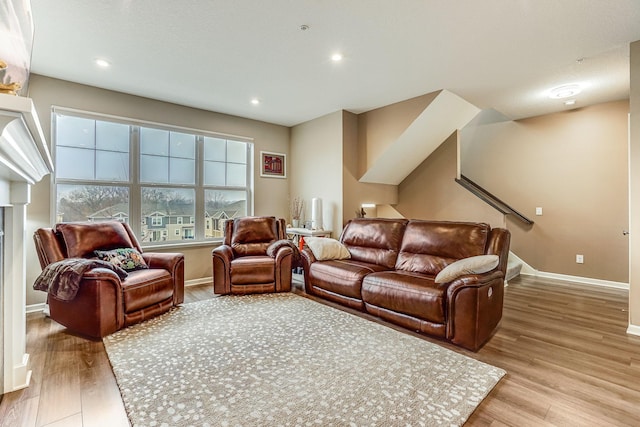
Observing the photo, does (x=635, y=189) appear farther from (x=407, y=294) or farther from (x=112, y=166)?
(x=112, y=166)

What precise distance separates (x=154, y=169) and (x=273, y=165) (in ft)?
6.36

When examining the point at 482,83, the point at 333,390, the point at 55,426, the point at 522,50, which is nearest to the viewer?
the point at 55,426

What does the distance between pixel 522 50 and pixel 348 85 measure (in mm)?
1801

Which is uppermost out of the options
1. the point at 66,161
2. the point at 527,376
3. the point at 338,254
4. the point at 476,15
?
the point at 476,15

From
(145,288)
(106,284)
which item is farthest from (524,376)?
(106,284)

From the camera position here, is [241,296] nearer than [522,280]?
Yes

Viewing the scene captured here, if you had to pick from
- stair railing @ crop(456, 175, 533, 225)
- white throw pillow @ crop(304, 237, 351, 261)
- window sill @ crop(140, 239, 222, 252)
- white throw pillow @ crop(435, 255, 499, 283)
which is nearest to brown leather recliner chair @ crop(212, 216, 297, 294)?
white throw pillow @ crop(304, 237, 351, 261)

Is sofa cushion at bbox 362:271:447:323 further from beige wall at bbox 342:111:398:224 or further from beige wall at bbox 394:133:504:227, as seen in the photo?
beige wall at bbox 394:133:504:227

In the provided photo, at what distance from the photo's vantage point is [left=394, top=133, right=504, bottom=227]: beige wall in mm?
4926

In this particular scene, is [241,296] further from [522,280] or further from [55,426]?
[522,280]

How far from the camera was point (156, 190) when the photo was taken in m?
4.32

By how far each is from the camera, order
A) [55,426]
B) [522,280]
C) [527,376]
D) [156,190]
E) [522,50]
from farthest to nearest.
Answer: [522,280], [156,190], [522,50], [527,376], [55,426]

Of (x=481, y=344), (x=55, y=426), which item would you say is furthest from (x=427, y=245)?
(x=55, y=426)

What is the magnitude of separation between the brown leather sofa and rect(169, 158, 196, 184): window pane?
2203 millimetres
